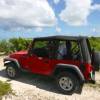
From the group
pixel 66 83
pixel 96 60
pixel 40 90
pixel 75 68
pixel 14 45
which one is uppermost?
pixel 14 45

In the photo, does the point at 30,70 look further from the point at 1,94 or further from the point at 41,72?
the point at 1,94

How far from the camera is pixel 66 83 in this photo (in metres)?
8.27

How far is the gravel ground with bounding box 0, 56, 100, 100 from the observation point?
7.90 m

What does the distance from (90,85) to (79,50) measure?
1943 millimetres

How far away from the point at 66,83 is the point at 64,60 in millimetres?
834

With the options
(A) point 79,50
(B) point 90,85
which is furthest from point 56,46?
(B) point 90,85

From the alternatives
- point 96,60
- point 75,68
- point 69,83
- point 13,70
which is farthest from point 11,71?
point 96,60

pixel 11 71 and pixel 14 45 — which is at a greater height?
pixel 14 45

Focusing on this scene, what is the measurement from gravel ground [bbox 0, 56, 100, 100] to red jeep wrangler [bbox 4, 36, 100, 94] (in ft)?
1.20

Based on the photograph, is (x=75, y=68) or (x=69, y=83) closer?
(x=75, y=68)

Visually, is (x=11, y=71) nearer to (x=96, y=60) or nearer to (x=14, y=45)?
(x=96, y=60)

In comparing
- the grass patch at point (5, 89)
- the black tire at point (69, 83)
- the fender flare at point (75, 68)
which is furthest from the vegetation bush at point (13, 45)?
the fender flare at point (75, 68)

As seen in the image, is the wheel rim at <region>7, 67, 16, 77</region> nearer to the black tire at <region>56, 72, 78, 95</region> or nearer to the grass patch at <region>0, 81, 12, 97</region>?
the grass patch at <region>0, 81, 12, 97</region>

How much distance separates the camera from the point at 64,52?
28.0ft
